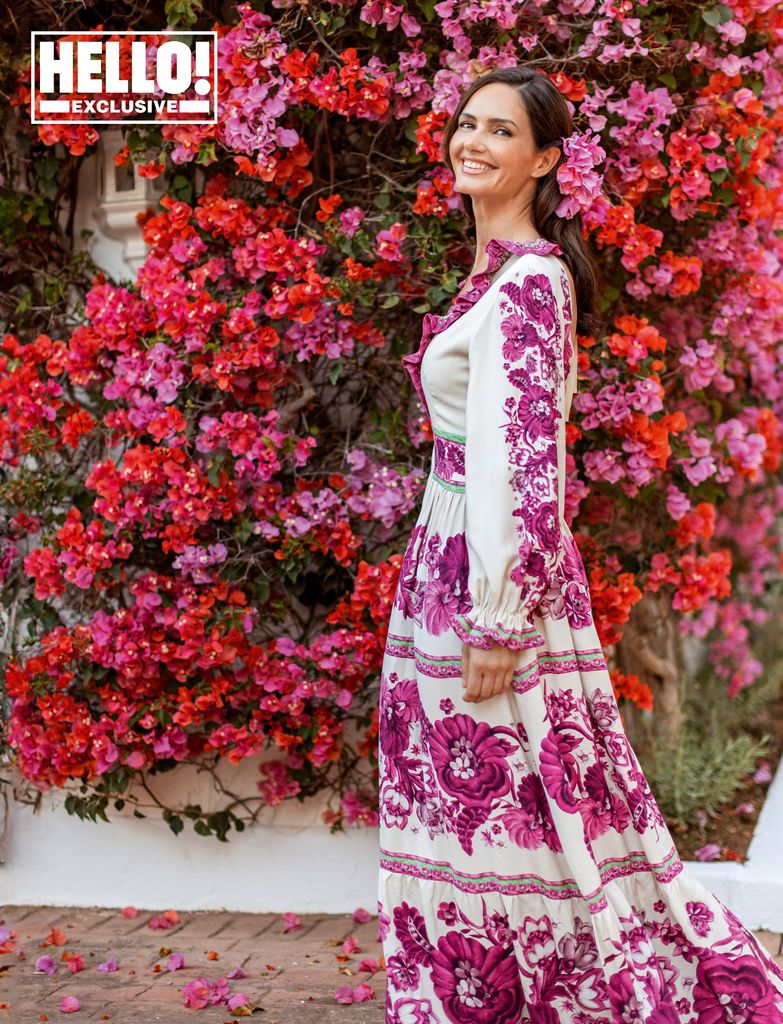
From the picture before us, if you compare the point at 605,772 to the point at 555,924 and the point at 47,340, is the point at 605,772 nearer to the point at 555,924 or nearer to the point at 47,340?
the point at 555,924

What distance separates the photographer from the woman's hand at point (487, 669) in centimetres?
231

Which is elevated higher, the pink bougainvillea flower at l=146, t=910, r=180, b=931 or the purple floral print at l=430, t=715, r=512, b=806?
the purple floral print at l=430, t=715, r=512, b=806

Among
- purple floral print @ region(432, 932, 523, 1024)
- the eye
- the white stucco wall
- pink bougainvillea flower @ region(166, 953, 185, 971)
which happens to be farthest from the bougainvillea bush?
purple floral print @ region(432, 932, 523, 1024)

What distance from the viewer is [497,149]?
8.18 feet

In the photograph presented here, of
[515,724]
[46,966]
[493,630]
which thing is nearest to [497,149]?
[493,630]

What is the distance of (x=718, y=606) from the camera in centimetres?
568

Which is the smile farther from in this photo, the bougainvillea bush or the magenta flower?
the bougainvillea bush

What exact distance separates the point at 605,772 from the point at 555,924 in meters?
0.33

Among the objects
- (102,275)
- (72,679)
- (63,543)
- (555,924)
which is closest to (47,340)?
(102,275)

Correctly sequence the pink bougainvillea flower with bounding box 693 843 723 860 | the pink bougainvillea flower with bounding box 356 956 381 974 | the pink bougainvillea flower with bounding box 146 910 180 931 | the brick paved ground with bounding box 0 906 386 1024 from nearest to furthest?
the brick paved ground with bounding box 0 906 386 1024
the pink bougainvillea flower with bounding box 356 956 381 974
the pink bougainvillea flower with bounding box 146 910 180 931
the pink bougainvillea flower with bounding box 693 843 723 860

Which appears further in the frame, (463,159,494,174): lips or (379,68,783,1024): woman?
(463,159,494,174): lips

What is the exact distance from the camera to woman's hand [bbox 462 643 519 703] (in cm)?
231

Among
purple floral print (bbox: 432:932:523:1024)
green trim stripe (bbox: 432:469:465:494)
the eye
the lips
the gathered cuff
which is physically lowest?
purple floral print (bbox: 432:932:523:1024)

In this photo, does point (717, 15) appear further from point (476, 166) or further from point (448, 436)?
point (448, 436)
